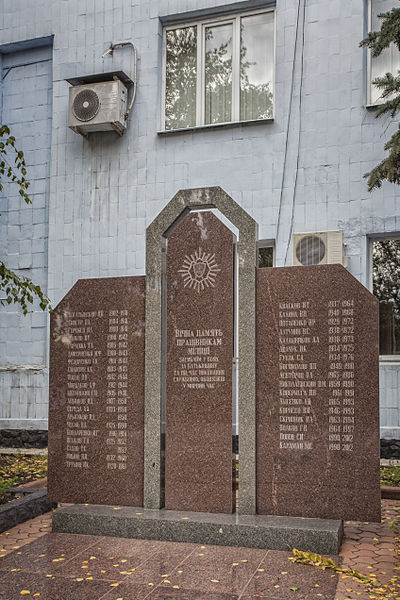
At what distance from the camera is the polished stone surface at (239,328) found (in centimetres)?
560

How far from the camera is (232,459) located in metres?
5.59

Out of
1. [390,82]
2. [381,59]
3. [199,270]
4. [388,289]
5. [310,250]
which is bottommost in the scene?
[199,270]

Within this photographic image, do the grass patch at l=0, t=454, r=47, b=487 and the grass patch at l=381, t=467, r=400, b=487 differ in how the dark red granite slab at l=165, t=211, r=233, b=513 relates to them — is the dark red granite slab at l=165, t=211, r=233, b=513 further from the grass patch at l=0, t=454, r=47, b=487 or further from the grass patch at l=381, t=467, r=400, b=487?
the grass patch at l=381, t=467, r=400, b=487

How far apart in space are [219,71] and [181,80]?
625 mm

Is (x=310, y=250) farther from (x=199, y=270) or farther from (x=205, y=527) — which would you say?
(x=205, y=527)

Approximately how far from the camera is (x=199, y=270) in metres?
5.87

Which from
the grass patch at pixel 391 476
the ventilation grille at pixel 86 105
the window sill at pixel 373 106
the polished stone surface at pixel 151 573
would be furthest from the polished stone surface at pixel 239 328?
the ventilation grille at pixel 86 105

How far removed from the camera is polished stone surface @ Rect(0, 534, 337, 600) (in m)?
4.25

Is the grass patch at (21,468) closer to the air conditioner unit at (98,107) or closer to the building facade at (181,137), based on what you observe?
the building facade at (181,137)

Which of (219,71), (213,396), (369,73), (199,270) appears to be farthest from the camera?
(219,71)

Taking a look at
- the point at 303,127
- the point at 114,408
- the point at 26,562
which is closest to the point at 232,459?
the point at 114,408

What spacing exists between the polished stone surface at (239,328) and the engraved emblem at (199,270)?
240 mm

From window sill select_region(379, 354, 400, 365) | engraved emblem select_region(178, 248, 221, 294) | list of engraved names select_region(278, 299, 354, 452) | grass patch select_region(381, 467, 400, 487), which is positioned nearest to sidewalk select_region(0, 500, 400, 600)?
list of engraved names select_region(278, 299, 354, 452)

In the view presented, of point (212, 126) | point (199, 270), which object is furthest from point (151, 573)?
point (212, 126)
